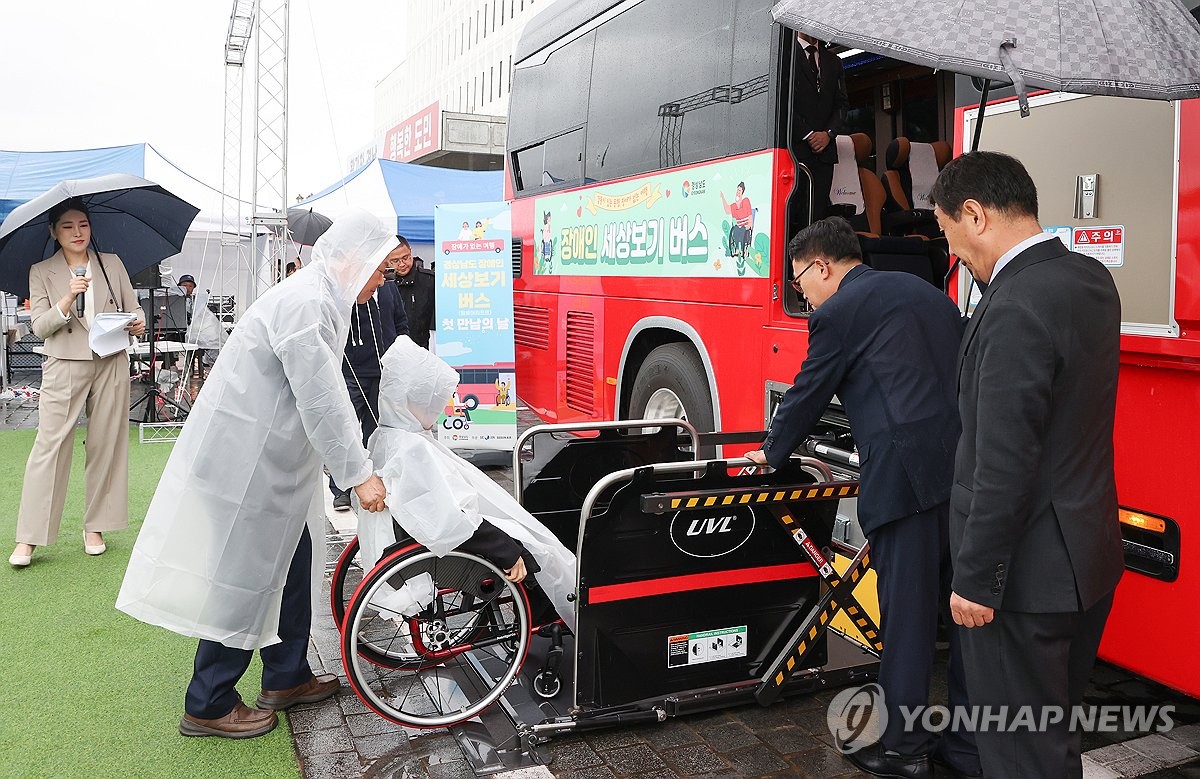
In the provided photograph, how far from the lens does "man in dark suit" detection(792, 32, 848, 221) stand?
464 cm

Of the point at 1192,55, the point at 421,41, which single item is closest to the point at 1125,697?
the point at 1192,55

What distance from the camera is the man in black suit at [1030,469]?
2127 millimetres

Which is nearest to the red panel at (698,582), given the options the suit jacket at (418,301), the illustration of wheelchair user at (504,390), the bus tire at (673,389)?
the bus tire at (673,389)

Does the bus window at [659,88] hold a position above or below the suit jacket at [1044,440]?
above

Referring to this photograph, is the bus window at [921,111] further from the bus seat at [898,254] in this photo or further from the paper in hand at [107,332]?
the paper in hand at [107,332]

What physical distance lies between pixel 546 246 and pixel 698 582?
468 centimetres

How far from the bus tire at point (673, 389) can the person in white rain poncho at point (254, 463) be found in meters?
2.36

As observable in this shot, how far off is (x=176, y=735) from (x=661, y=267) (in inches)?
143

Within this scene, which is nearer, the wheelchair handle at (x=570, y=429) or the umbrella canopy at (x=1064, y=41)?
the umbrella canopy at (x=1064, y=41)

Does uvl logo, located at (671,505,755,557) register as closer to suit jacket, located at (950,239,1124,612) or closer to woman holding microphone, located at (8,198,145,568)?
suit jacket, located at (950,239,1124,612)

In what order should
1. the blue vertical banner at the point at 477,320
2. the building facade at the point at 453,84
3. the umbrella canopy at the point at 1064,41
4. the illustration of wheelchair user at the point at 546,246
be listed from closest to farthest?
1. the umbrella canopy at the point at 1064,41
2. the illustration of wheelchair user at the point at 546,246
3. the blue vertical banner at the point at 477,320
4. the building facade at the point at 453,84

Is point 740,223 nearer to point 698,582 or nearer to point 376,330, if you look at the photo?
point 698,582

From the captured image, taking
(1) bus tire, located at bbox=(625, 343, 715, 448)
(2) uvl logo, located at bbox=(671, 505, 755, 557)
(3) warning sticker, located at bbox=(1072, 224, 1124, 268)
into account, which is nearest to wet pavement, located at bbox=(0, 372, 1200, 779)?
(2) uvl logo, located at bbox=(671, 505, 755, 557)

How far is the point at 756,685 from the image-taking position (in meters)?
3.57
